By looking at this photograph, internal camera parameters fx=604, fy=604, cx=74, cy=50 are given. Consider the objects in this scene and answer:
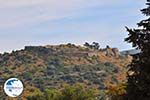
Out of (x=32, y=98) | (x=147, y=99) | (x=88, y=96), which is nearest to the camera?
(x=147, y=99)

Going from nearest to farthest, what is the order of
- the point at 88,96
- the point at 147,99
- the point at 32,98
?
1. the point at 147,99
2. the point at 88,96
3. the point at 32,98

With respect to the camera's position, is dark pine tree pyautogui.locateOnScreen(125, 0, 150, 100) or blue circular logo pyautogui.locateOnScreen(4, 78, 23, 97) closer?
dark pine tree pyautogui.locateOnScreen(125, 0, 150, 100)

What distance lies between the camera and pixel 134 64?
132 feet

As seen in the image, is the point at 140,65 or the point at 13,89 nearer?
the point at 140,65

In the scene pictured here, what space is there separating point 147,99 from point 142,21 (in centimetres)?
534

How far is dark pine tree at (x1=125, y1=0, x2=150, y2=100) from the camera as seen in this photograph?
39062 mm

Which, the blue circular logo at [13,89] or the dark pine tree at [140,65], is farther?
the blue circular logo at [13,89]

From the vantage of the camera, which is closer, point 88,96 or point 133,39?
point 133,39

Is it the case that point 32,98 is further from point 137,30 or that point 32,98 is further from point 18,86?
point 137,30

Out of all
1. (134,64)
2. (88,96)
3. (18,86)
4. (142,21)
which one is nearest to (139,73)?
(134,64)

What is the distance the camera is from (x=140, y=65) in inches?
1556

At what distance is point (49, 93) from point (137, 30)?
2797 inches

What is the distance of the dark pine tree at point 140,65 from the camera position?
39.1 metres

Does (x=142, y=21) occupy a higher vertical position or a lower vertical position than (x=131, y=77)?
higher
